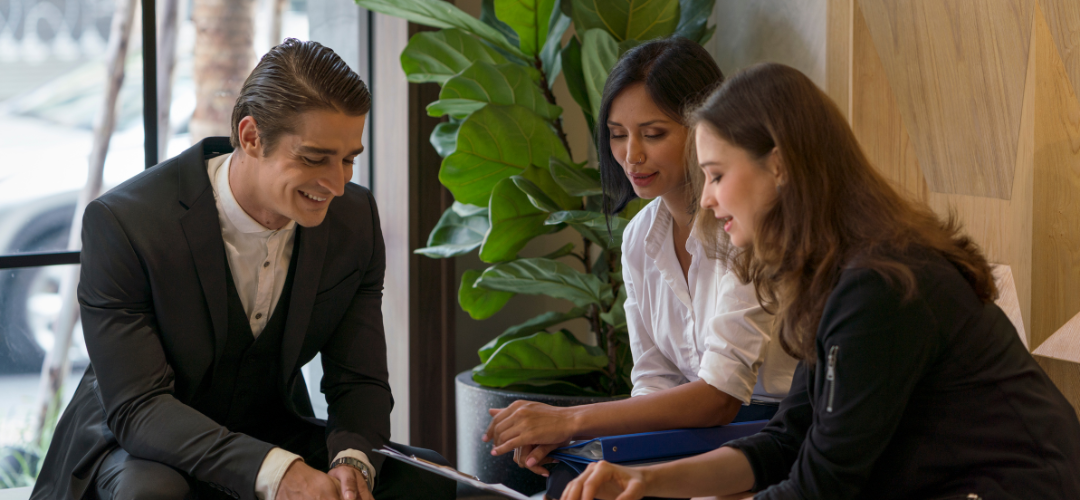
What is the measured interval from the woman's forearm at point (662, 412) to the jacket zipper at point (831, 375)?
1.40 feet

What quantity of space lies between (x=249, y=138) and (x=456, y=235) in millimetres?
887

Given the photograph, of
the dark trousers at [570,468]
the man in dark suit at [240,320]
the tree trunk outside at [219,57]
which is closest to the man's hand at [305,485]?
the man in dark suit at [240,320]

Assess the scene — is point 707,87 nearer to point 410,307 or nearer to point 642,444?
point 642,444

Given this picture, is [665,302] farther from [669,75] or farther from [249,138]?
[249,138]

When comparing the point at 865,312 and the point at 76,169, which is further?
the point at 76,169

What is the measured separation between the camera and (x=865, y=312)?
39.4 inches

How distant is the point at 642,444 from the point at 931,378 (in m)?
0.51

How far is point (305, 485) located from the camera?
1.41 meters

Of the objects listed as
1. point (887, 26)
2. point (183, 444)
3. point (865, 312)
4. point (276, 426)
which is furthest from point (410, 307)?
point (865, 312)

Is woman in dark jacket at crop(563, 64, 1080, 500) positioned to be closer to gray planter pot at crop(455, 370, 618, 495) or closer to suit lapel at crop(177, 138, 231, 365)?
suit lapel at crop(177, 138, 231, 365)

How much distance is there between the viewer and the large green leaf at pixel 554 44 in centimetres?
225

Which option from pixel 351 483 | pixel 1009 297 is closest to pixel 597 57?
pixel 1009 297

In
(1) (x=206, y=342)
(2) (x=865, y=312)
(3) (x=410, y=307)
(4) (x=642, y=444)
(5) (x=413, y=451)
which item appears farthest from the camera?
(3) (x=410, y=307)

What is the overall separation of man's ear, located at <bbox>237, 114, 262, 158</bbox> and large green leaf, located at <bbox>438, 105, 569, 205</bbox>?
657 mm
